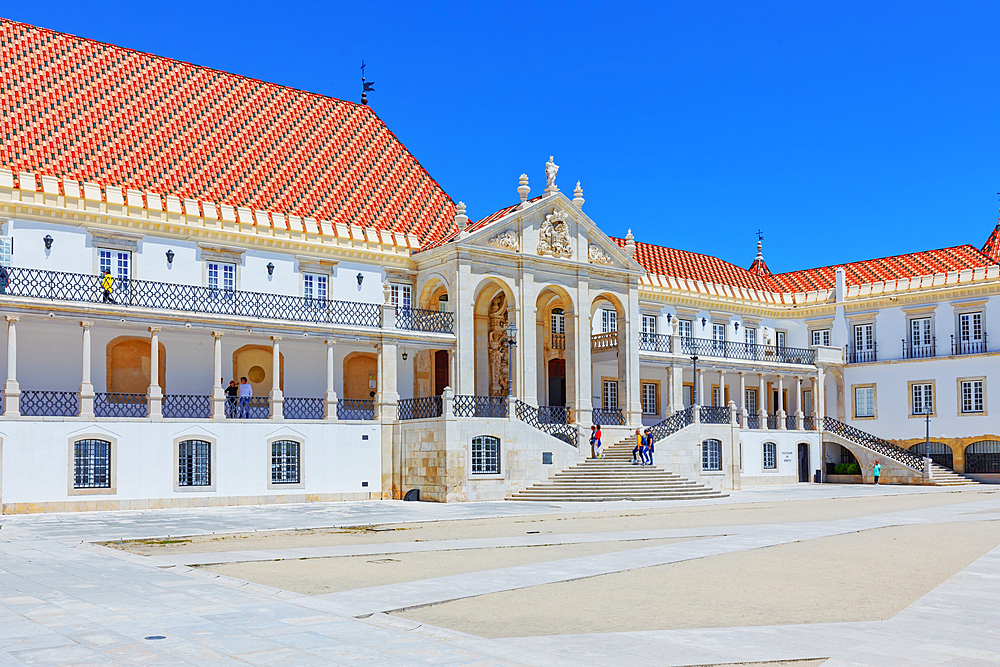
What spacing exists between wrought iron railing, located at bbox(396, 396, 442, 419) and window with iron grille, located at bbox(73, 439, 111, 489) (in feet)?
28.6

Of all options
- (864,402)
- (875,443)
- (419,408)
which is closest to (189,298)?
(419,408)

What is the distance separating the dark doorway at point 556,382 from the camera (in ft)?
124

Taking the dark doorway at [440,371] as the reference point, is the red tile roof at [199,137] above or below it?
above

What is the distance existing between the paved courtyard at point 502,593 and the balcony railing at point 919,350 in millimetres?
24264

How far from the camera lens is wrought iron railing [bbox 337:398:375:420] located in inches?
1204

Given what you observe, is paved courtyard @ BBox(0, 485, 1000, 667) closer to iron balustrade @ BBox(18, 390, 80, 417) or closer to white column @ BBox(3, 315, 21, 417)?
white column @ BBox(3, 315, 21, 417)

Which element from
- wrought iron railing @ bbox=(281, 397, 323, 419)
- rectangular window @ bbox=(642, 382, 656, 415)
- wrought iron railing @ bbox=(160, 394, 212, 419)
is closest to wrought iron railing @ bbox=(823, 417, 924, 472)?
rectangular window @ bbox=(642, 382, 656, 415)

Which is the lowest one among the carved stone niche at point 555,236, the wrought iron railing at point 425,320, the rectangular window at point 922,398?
the rectangular window at point 922,398

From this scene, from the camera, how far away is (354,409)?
3089 centimetres

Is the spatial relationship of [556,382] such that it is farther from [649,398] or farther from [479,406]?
[479,406]

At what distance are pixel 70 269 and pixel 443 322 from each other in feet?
36.2

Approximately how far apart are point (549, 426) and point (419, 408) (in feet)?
13.6

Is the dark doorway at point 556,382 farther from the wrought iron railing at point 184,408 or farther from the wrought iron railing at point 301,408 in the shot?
the wrought iron railing at point 184,408

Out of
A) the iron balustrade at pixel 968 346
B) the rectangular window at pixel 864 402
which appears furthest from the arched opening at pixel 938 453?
the iron balustrade at pixel 968 346
